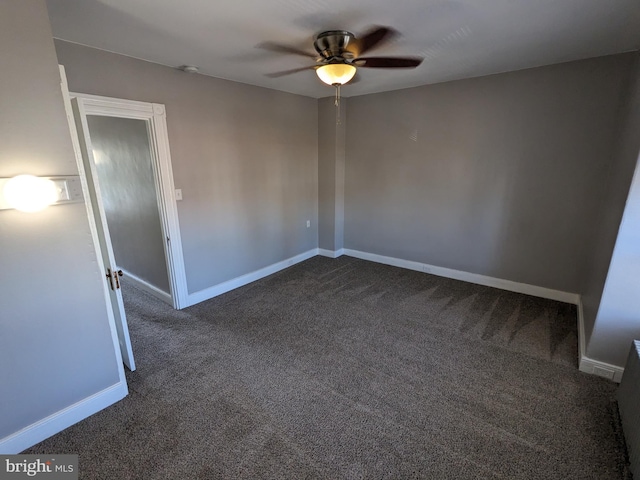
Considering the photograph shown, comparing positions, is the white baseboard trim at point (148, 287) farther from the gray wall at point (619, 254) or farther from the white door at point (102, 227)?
the gray wall at point (619, 254)

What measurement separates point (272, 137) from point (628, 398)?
4.05 m

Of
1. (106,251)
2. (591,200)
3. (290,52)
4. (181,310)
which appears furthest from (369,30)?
(181,310)

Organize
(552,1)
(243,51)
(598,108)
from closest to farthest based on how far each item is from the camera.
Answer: (552,1) → (243,51) → (598,108)

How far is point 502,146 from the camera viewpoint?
342 cm

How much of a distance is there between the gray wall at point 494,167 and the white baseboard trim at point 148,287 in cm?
301

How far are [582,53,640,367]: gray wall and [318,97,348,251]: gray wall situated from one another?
308 cm

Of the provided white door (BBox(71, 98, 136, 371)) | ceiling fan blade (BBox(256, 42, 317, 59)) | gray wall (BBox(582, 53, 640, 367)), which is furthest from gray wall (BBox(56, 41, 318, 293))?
gray wall (BBox(582, 53, 640, 367))

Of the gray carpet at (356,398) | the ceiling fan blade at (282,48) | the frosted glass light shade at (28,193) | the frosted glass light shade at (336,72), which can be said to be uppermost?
the ceiling fan blade at (282,48)

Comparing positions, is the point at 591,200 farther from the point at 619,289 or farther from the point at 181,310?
the point at 181,310

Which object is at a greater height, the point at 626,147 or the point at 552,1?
the point at 552,1

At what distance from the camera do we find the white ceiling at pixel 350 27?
177 centimetres

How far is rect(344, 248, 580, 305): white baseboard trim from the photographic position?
3.39 meters

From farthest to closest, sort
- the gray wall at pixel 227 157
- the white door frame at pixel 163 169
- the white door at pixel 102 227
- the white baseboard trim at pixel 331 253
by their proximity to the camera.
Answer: the white baseboard trim at pixel 331 253, the gray wall at pixel 227 157, the white door frame at pixel 163 169, the white door at pixel 102 227

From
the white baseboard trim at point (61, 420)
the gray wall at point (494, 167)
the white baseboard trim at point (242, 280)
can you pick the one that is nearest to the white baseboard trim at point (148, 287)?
the white baseboard trim at point (242, 280)
